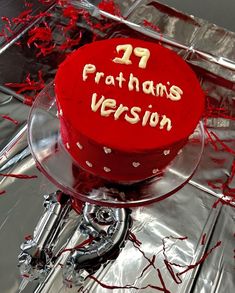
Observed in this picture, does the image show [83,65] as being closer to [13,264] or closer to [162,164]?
[162,164]

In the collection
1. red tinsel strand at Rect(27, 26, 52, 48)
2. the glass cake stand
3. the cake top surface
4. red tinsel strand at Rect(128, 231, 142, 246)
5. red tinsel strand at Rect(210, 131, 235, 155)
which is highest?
red tinsel strand at Rect(27, 26, 52, 48)

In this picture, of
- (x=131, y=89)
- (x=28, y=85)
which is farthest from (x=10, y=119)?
(x=131, y=89)

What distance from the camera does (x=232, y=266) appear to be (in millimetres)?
705

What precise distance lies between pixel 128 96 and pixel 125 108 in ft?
0.07

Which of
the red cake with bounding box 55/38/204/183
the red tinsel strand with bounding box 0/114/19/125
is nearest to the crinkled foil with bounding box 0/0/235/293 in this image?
the red tinsel strand with bounding box 0/114/19/125

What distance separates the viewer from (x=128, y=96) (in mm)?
575

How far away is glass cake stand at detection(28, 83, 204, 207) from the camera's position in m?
0.62

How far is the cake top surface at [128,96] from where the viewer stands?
0.54 m

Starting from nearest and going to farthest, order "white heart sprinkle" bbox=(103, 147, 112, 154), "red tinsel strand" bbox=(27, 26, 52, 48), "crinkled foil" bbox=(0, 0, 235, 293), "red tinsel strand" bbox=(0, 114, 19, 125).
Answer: "white heart sprinkle" bbox=(103, 147, 112, 154), "crinkled foil" bbox=(0, 0, 235, 293), "red tinsel strand" bbox=(0, 114, 19, 125), "red tinsel strand" bbox=(27, 26, 52, 48)

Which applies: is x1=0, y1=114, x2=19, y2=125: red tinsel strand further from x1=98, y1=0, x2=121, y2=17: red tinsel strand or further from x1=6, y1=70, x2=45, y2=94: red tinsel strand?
x1=98, y1=0, x2=121, y2=17: red tinsel strand

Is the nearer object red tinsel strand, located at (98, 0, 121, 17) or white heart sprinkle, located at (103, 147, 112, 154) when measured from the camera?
white heart sprinkle, located at (103, 147, 112, 154)

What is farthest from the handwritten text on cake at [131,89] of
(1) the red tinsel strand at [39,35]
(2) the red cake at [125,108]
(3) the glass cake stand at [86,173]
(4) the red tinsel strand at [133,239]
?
(1) the red tinsel strand at [39,35]

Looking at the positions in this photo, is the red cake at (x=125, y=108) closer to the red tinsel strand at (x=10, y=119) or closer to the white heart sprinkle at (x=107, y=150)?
the white heart sprinkle at (x=107, y=150)

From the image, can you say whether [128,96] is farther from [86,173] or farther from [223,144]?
[223,144]
